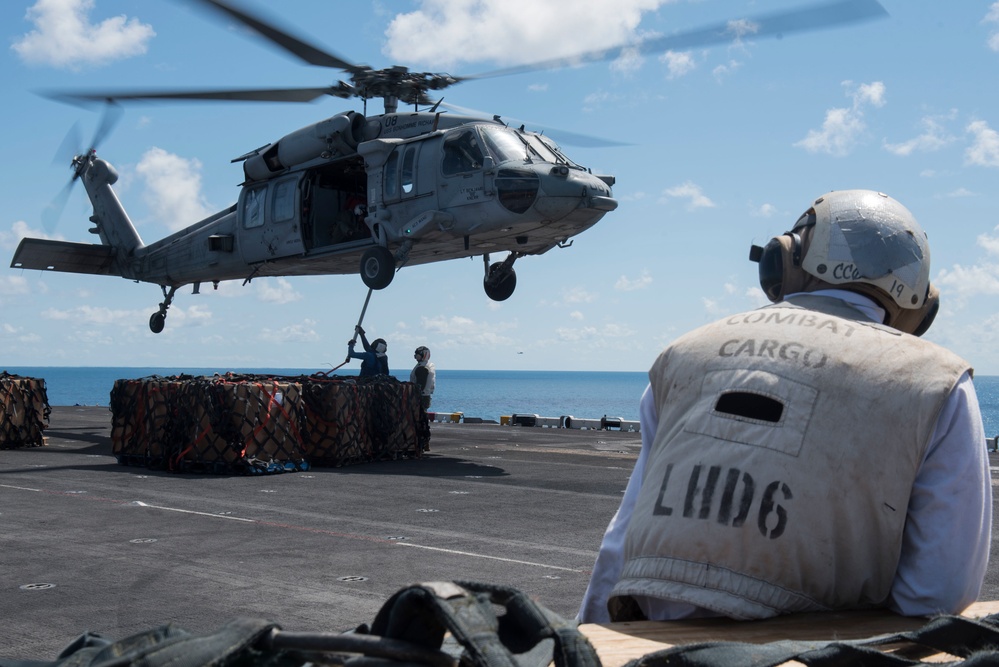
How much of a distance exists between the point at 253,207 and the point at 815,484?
1917 cm

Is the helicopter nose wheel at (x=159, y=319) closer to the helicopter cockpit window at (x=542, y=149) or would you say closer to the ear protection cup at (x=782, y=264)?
the helicopter cockpit window at (x=542, y=149)

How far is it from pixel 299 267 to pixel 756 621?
62.6 feet

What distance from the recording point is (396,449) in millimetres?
15742

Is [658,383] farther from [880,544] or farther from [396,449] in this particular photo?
[396,449]

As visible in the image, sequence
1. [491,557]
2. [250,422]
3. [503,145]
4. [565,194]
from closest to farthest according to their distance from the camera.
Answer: [491,557] → [250,422] → [565,194] → [503,145]

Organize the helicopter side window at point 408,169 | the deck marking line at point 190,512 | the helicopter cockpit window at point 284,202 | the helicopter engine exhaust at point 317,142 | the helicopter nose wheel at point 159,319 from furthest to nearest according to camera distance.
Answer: the helicopter nose wheel at point 159,319
the helicopter cockpit window at point 284,202
the helicopter engine exhaust at point 317,142
the helicopter side window at point 408,169
the deck marking line at point 190,512

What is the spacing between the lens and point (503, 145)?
55.1 ft

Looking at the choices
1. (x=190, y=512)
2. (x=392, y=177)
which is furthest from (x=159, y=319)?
(x=190, y=512)

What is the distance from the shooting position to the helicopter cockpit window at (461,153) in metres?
16.9

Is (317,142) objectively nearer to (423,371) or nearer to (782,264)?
(423,371)

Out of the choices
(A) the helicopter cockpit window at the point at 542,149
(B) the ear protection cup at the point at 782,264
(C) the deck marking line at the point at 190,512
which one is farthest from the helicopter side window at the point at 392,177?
(B) the ear protection cup at the point at 782,264

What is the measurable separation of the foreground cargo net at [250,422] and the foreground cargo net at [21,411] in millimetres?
3723

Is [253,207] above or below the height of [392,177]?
below

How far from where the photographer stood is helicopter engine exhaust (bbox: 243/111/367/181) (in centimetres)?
1845
